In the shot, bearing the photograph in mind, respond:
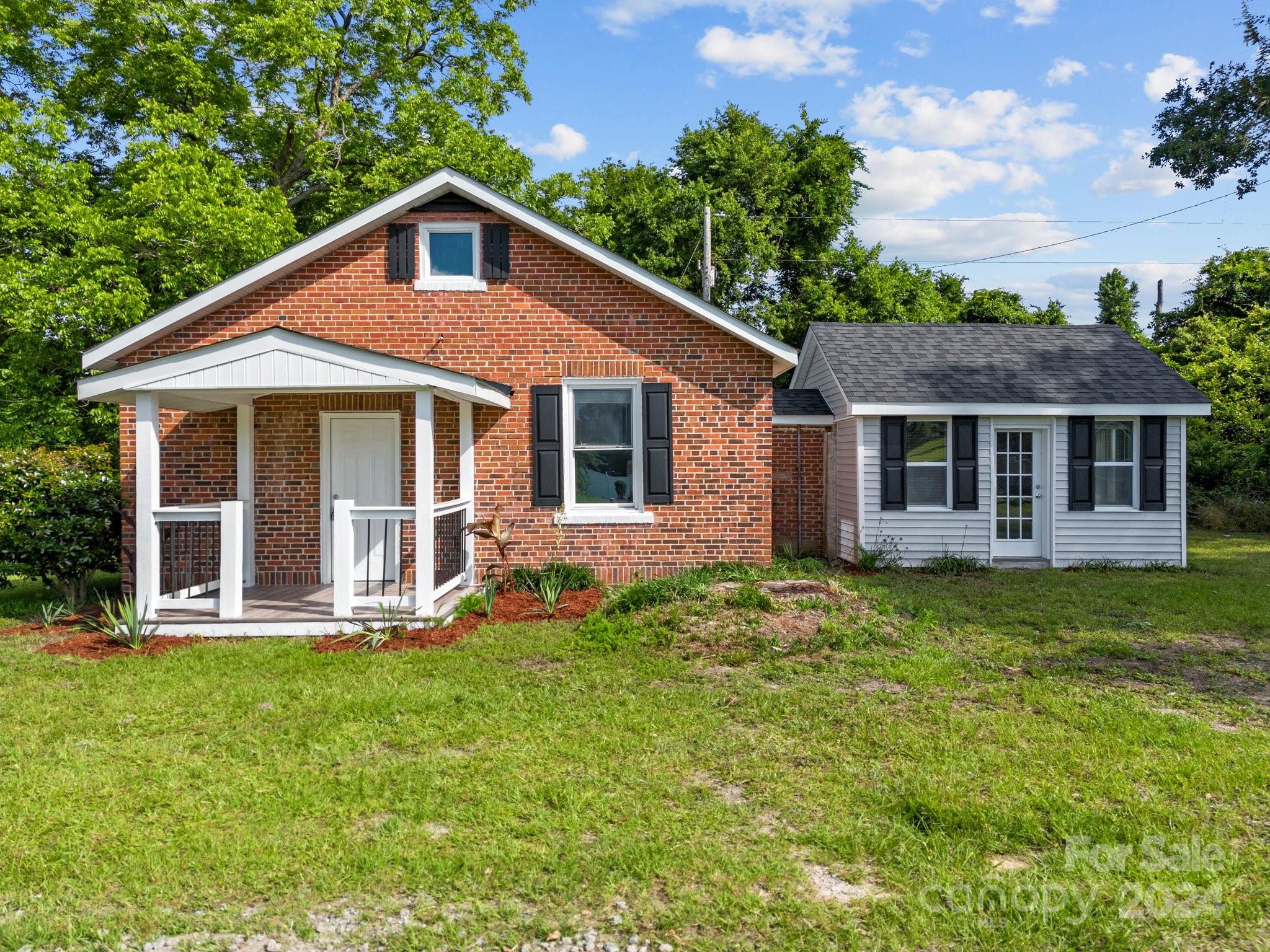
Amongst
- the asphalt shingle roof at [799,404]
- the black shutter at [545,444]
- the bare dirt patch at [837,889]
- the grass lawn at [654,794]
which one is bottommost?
the bare dirt patch at [837,889]

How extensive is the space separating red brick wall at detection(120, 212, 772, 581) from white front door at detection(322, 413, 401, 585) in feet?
0.56

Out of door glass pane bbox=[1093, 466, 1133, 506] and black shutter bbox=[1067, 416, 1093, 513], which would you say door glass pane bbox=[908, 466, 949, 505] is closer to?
black shutter bbox=[1067, 416, 1093, 513]

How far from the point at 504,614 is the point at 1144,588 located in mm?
8297

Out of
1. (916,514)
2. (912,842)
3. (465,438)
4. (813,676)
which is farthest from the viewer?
(916,514)

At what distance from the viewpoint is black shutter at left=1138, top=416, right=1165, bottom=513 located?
1283cm

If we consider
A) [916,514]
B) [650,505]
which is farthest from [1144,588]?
[650,505]

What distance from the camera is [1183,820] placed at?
3.82 metres

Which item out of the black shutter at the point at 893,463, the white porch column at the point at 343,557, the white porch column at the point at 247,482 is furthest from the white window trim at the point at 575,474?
the black shutter at the point at 893,463

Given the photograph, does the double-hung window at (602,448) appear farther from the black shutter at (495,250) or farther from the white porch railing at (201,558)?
the white porch railing at (201,558)

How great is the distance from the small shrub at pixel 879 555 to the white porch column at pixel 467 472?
606 cm

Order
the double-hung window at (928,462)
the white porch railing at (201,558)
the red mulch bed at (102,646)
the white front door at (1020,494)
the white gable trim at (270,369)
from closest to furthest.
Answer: the red mulch bed at (102,646) → the white gable trim at (270,369) → the white porch railing at (201,558) → the double-hung window at (928,462) → the white front door at (1020,494)

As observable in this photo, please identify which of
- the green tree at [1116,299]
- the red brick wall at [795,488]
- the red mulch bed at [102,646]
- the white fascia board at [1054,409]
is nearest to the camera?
the red mulch bed at [102,646]

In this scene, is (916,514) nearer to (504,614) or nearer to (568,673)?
(504,614)

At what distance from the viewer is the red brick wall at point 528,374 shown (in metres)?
10.3
